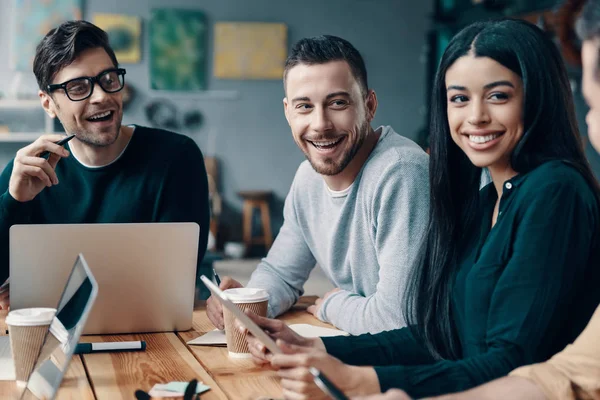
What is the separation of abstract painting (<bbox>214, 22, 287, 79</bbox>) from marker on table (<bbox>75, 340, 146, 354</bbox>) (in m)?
5.79

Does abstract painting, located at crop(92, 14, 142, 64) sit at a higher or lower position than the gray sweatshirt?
higher

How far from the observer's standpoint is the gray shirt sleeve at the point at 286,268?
1.92 m

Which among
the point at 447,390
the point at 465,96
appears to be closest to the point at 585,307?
the point at 447,390

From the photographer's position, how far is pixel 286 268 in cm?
205

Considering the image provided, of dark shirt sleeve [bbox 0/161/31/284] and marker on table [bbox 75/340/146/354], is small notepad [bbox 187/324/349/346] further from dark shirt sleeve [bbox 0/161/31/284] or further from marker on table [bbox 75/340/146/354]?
dark shirt sleeve [bbox 0/161/31/284]

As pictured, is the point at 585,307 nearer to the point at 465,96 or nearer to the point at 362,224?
the point at 465,96

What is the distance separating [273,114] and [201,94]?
0.70m

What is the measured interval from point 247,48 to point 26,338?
6.05 meters

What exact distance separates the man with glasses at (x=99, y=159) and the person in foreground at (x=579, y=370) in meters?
1.40

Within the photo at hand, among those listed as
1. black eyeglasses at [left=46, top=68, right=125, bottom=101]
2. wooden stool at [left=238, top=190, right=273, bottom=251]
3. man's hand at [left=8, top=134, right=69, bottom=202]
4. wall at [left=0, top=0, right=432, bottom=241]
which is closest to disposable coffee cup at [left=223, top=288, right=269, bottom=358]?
man's hand at [left=8, top=134, right=69, bottom=202]

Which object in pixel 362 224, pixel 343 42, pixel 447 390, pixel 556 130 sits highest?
pixel 343 42

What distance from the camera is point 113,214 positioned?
2.31 metres

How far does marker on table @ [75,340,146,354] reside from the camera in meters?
1.52

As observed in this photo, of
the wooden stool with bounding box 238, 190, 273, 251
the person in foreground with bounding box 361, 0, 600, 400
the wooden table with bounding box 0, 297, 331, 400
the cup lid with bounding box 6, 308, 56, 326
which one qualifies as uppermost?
the person in foreground with bounding box 361, 0, 600, 400
